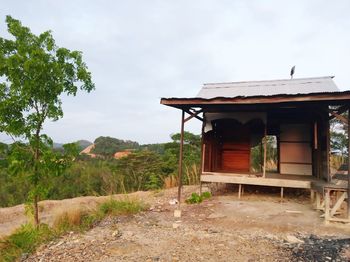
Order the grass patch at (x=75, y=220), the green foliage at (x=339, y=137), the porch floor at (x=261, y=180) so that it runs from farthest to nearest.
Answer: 1. the green foliage at (x=339, y=137)
2. the porch floor at (x=261, y=180)
3. the grass patch at (x=75, y=220)

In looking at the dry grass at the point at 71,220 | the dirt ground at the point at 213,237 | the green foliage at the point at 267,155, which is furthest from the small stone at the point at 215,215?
the green foliage at the point at 267,155

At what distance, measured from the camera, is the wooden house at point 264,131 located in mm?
8414

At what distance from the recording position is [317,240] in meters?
5.29

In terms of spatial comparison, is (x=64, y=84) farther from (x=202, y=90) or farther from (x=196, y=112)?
(x=202, y=90)

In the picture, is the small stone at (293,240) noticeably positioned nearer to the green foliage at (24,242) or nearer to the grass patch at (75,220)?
the grass patch at (75,220)

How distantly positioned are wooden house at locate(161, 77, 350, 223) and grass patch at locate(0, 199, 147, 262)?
1.84 meters

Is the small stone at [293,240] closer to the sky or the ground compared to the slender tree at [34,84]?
closer to the ground

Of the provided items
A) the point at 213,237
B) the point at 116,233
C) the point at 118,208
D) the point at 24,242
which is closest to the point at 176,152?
the point at 118,208

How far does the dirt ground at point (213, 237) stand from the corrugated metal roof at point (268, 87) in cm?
334

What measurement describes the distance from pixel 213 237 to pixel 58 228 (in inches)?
134

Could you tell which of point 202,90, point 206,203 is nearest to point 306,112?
point 202,90

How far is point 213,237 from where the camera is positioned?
5.54m

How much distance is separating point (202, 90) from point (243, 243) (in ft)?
20.8

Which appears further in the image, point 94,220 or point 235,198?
point 235,198
